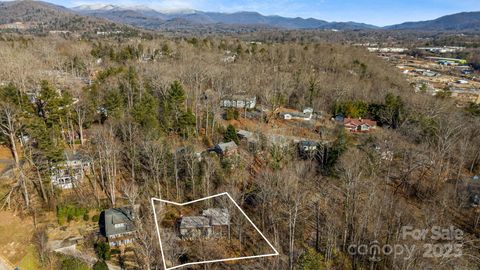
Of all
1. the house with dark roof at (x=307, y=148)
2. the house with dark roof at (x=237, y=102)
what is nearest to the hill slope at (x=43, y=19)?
the house with dark roof at (x=237, y=102)

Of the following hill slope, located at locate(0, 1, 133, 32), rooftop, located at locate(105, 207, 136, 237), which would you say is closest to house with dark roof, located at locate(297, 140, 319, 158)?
rooftop, located at locate(105, 207, 136, 237)

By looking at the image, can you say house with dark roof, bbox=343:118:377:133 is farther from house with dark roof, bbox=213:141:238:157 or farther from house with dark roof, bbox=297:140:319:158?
house with dark roof, bbox=213:141:238:157

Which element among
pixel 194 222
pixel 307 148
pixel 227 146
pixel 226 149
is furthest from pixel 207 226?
pixel 307 148

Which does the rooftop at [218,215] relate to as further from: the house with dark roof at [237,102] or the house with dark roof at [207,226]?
the house with dark roof at [237,102]

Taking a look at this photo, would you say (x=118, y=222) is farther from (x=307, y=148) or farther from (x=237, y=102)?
(x=237, y=102)

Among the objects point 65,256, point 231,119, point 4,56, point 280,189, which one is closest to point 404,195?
point 280,189
